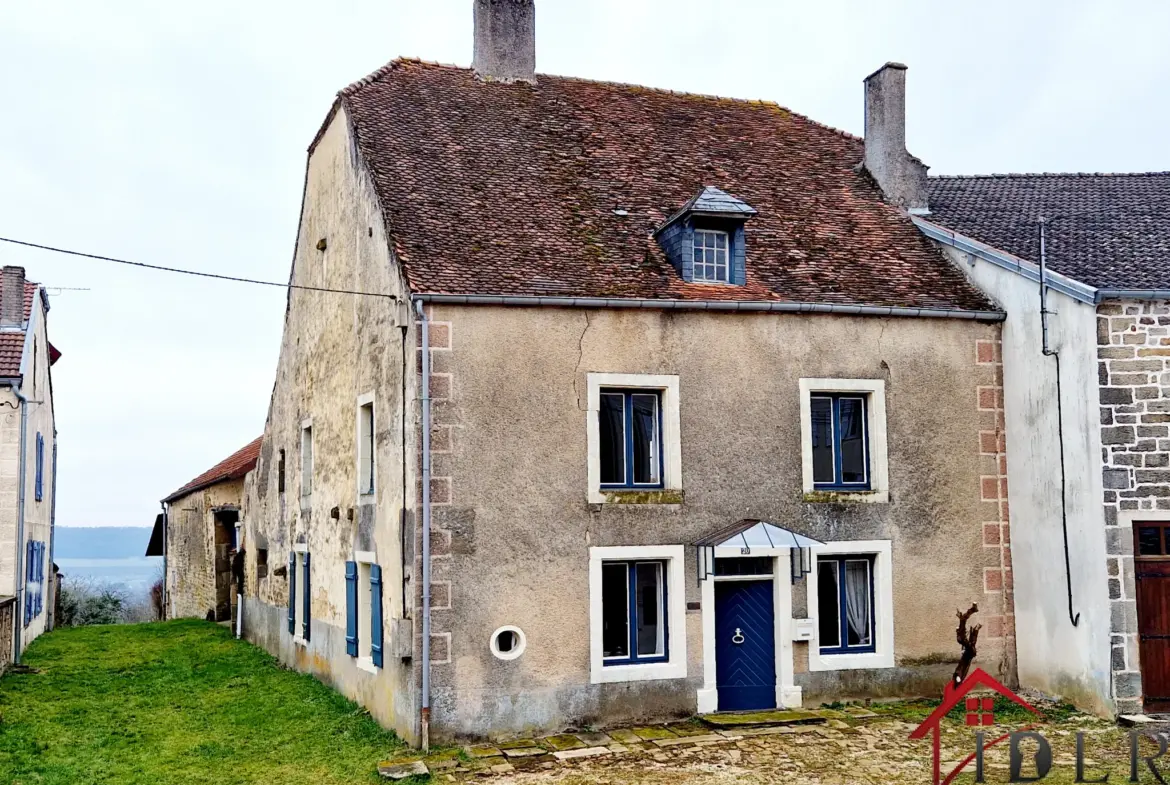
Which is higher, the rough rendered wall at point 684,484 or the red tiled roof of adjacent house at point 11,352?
the red tiled roof of adjacent house at point 11,352

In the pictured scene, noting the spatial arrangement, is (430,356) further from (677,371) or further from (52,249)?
(52,249)

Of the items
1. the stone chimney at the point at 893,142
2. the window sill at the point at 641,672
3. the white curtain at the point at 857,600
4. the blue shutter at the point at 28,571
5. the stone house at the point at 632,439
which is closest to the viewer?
the stone house at the point at 632,439

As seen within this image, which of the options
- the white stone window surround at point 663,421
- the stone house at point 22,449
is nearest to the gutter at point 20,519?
the stone house at point 22,449

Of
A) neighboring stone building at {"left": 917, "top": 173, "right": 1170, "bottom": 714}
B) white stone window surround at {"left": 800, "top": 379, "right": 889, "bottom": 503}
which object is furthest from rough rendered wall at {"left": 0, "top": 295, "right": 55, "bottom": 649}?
neighboring stone building at {"left": 917, "top": 173, "right": 1170, "bottom": 714}

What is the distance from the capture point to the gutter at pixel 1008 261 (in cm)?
1380

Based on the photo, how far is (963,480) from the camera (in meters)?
15.1

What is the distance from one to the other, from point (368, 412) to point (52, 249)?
5.03m

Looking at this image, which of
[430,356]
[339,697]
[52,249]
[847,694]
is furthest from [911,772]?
[52,249]

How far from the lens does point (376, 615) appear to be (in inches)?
563

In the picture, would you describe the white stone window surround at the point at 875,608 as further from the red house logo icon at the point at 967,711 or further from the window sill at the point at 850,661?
the red house logo icon at the point at 967,711

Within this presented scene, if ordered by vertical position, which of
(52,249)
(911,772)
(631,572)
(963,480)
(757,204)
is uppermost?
(757,204)

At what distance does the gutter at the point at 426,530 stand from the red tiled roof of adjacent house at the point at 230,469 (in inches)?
440

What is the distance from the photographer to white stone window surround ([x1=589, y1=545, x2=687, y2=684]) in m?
13.5

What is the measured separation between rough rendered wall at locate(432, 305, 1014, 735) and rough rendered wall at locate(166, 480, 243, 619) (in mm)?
13647
